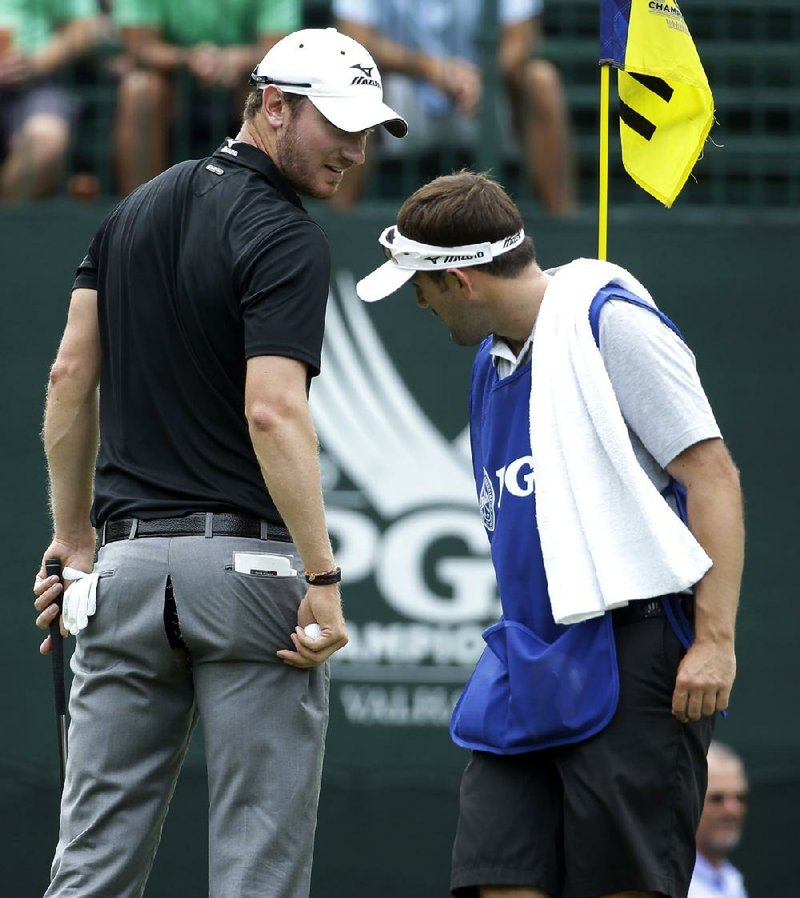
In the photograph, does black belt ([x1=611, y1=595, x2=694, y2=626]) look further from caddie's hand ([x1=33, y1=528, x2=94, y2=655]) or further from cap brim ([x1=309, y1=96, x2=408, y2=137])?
caddie's hand ([x1=33, y1=528, x2=94, y2=655])

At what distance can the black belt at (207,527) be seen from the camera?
11.6ft

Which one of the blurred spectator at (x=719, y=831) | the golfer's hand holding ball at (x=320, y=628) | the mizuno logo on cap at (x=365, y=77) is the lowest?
the blurred spectator at (x=719, y=831)

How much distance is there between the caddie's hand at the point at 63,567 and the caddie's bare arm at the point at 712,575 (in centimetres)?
140

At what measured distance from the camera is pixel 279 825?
3496mm

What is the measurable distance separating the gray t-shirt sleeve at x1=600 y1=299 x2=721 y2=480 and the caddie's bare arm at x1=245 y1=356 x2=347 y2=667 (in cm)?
62

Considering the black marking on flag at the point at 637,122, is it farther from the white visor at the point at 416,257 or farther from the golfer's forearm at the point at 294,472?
the golfer's forearm at the point at 294,472

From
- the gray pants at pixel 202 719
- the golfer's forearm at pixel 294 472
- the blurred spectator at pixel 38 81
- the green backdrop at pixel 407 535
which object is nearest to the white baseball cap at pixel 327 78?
the golfer's forearm at pixel 294 472

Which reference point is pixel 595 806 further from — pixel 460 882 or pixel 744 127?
pixel 744 127

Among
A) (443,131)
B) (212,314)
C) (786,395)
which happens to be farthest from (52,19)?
(212,314)

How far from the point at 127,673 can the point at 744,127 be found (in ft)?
15.3

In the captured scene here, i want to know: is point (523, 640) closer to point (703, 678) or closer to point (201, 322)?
point (703, 678)

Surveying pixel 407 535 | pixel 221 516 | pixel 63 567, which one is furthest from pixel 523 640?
pixel 407 535

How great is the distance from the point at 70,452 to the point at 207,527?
0.45m

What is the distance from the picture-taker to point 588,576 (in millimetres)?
3266
